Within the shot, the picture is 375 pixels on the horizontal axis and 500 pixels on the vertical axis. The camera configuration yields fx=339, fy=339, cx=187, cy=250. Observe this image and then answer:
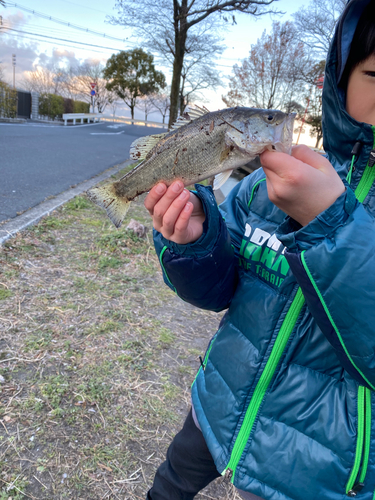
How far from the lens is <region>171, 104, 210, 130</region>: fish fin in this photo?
1.76 m

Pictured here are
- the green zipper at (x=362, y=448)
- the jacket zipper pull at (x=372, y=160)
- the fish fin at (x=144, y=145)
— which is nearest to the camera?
the green zipper at (x=362, y=448)

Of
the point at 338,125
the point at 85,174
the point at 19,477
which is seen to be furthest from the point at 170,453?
the point at 85,174

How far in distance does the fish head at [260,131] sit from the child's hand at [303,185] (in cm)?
22

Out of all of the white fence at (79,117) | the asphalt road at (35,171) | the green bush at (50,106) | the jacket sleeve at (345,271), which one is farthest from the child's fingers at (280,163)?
the green bush at (50,106)

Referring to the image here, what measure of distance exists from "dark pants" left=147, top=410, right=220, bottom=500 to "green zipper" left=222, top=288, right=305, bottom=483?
31 cm

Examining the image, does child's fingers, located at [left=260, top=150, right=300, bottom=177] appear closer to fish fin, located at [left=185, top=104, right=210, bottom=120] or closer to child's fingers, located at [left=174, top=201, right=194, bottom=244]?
child's fingers, located at [left=174, top=201, right=194, bottom=244]

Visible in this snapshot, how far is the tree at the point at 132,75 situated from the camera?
45750mm

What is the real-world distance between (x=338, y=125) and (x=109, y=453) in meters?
2.38

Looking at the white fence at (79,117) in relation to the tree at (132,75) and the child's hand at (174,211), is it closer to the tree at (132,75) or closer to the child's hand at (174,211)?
the tree at (132,75)

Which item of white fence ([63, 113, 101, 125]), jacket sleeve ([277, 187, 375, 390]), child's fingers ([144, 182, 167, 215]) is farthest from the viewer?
white fence ([63, 113, 101, 125])

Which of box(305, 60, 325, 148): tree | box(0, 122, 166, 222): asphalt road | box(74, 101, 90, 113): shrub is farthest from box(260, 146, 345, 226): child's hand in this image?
box(74, 101, 90, 113): shrub

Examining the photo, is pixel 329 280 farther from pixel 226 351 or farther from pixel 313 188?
pixel 226 351

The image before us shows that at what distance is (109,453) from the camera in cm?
226

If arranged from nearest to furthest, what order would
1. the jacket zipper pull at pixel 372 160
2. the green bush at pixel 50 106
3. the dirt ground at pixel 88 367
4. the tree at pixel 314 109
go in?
the jacket zipper pull at pixel 372 160 < the dirt ground at pixel 88 367 < the tree at pixel 314 109 < the green bush at pixel 50 106
